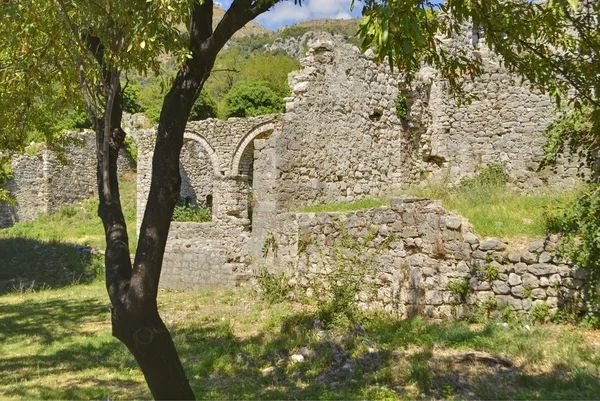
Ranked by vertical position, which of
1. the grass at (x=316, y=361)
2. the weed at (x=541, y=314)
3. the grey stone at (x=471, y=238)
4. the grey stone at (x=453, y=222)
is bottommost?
the grass at (x=316, y=361)

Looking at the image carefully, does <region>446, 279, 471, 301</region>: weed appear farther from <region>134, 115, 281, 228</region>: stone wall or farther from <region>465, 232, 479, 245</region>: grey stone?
<region>134, 115, 281, 228</region>: stone wall

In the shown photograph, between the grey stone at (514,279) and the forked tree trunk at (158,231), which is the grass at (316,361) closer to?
the grey stone at (514,279)

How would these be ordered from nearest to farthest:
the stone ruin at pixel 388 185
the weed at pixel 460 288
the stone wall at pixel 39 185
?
the stone ruin at pixel 388 185 < the weed at pixel 460 288 < the stone wall at pixel 39 185

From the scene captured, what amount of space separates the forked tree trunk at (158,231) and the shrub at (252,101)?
25360mm

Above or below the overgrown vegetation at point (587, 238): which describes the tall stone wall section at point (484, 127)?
above

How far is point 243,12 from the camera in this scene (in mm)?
4871

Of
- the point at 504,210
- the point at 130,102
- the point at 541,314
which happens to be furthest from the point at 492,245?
the point at 130,102

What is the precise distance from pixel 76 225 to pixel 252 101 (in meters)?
12.0

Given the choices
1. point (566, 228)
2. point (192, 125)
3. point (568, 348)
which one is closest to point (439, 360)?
point (568, 348)

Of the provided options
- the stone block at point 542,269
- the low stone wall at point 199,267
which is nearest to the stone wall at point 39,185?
the low stone wall at point 199,267

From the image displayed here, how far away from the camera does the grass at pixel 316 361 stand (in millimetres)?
5016

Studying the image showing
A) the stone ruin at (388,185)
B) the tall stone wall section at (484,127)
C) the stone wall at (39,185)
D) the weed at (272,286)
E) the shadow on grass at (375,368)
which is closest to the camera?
the shadow on grass at (375,368)

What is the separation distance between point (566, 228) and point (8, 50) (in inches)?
285

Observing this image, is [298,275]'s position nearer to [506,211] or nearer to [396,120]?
[506,211]
